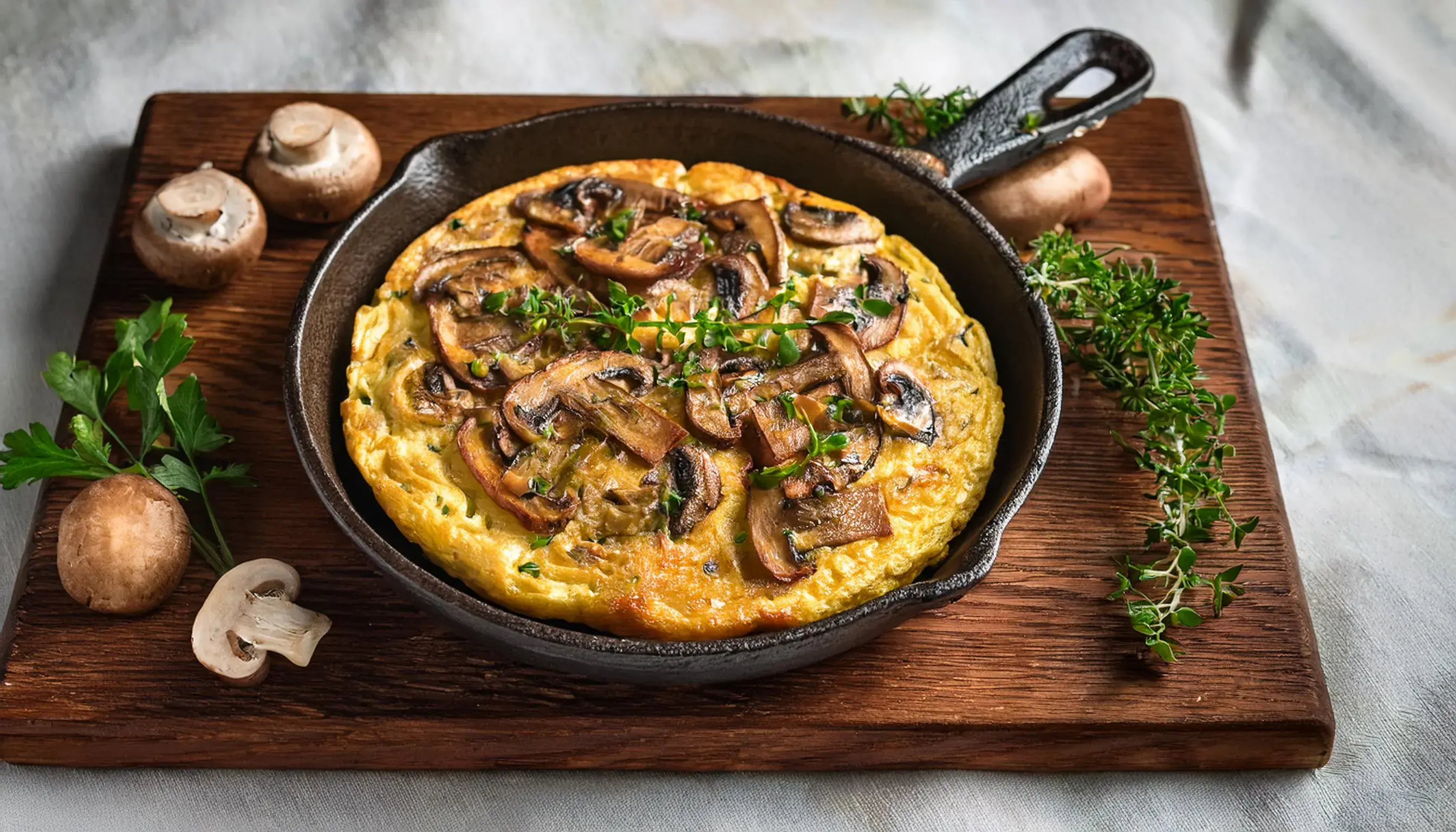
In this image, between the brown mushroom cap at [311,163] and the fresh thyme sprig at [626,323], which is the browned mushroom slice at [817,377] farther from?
the brown mushroom cap at [311,163]

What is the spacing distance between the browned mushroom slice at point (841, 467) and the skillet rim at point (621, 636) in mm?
343

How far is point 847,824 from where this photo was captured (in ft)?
12.9

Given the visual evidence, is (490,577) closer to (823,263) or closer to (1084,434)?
(823,263)

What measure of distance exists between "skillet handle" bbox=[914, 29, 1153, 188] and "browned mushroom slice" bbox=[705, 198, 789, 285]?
2.48ft

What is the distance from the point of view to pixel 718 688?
3.82m

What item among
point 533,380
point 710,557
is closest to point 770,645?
point 710,557

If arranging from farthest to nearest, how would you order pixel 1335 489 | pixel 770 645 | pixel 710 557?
pixel 1335 489 → pixel 710 557 → pixel 770 645

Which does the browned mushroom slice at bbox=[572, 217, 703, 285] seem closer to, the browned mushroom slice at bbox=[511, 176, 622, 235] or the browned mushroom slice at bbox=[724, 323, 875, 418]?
the browned mushroom slice at bbox=[511, 176, 622, 235]

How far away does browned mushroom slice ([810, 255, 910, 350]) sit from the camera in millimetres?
4074

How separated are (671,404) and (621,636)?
699mm

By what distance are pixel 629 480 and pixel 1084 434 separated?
5.37 feet

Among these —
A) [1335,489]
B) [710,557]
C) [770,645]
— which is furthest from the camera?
[1335,489]

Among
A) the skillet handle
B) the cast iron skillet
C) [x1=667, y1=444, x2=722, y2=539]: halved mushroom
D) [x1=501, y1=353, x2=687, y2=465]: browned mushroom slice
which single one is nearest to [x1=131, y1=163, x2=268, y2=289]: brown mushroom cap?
the cast iron skillet

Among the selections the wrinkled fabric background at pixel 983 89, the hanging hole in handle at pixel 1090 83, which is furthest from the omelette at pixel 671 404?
the hanging hole in handle at pixel 1090 83
